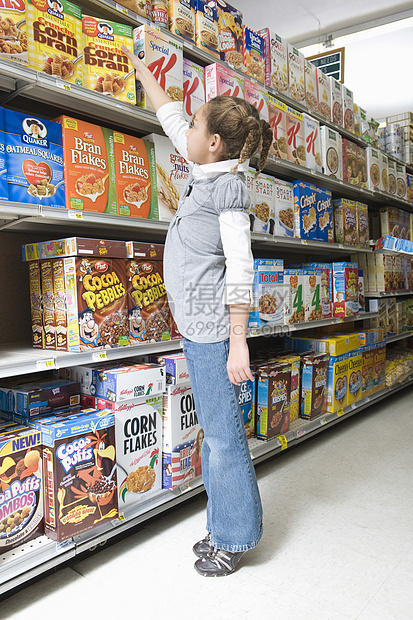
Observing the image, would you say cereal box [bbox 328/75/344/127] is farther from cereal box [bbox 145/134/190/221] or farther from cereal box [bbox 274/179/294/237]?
cereal box [bbox 145/134/190/221]

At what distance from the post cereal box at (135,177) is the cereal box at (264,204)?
821 mm

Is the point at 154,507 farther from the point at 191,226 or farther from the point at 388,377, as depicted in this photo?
the point at 388,377

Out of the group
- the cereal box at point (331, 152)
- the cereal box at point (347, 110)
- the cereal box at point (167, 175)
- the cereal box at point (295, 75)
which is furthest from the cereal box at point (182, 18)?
the cereal box at point (347, 110)

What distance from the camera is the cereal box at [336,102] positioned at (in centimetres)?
358

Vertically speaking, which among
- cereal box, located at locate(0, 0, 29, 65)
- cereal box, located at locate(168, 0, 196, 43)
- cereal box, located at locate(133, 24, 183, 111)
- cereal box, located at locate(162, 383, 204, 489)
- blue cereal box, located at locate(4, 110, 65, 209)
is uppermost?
cereal box, located at locate(168, 0, 196, 43)

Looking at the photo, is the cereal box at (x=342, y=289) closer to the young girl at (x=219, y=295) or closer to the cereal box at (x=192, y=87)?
the cereal box at (x=192, y=87)

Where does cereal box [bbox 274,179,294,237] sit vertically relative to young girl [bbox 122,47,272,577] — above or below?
above

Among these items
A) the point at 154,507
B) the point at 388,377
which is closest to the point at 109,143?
the point at 154,507

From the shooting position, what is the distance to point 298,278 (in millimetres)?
3047

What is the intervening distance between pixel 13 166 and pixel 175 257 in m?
0.64

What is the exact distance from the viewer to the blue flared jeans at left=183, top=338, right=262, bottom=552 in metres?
1.70

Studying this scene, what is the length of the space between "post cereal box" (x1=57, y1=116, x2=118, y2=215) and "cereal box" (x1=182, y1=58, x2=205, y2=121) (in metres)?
0.53

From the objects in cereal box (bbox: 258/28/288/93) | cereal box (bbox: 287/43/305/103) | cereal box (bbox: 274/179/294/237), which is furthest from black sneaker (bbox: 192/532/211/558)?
cereal box (bbox: 287/43/305/103)

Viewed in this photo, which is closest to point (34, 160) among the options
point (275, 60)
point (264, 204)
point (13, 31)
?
point (13, 31)
